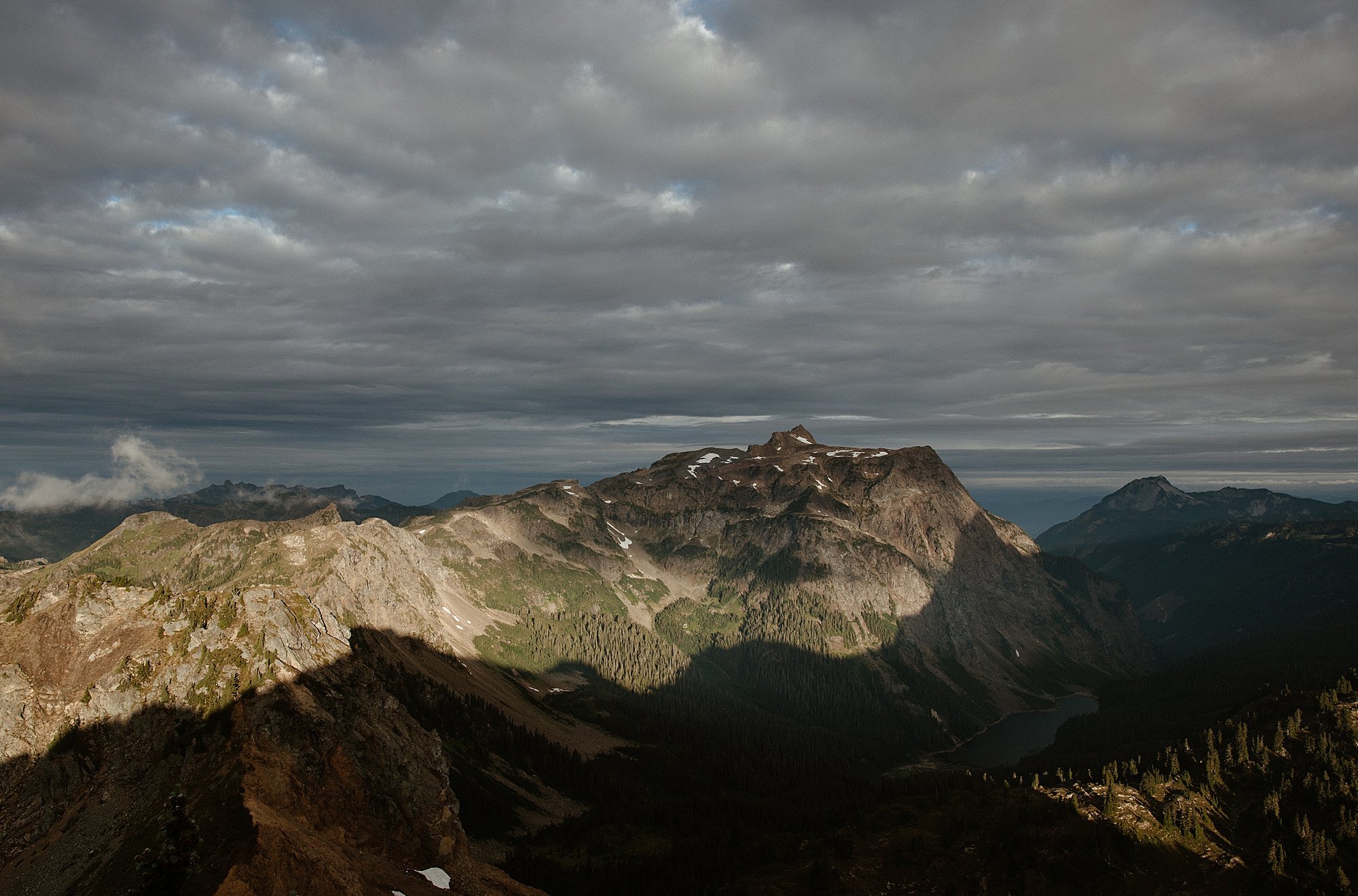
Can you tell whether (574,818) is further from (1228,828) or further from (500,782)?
(1228,828)

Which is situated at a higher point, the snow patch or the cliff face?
the cliff face

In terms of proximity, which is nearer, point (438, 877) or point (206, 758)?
point (206, 758)

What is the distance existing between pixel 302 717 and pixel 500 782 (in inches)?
4660

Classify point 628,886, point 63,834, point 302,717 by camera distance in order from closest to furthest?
point 63,834, point 302,717, point 628,886

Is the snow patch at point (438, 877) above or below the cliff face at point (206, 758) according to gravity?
below

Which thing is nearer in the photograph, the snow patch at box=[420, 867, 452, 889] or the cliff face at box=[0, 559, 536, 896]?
the cliff face at box=[0, 559, 536, 896]

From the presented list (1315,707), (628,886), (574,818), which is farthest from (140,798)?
(1315,707)

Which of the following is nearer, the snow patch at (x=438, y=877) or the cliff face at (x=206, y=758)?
the cliff face at (x=206, y=758)

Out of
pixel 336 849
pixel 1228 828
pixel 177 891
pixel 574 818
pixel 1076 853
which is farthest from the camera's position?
pixel 574 818

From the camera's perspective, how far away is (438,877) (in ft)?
270

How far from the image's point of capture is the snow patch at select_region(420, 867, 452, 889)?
8062cm

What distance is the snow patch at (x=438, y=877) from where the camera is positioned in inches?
3174

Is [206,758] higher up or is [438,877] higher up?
[206,758]

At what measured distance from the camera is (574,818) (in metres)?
176
